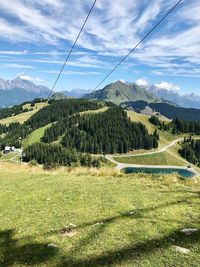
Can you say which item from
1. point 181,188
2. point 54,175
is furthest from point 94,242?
point 54,175

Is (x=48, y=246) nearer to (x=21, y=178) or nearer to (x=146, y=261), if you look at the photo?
(x=146, y=261)

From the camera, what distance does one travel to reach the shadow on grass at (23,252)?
9985mm

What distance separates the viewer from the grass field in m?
9.83

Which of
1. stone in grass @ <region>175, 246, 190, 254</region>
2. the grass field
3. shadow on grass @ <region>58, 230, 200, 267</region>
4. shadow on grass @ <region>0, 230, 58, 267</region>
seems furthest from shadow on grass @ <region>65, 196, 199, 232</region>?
stone in grass @ <region>175, 246, 190, 254</region>

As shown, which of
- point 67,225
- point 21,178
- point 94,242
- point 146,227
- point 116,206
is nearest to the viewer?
point 94,242

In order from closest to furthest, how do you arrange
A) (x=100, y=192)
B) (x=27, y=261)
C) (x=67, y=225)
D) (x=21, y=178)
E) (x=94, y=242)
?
(x=27, y=261)
(x=94, y=242)
(x=67, y=225)
(x=100, y=192)
(x=21, y=178)

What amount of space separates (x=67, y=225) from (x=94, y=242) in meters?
2.29

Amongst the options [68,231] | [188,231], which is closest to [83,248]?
[68,231]

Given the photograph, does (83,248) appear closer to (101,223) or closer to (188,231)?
(101,223)

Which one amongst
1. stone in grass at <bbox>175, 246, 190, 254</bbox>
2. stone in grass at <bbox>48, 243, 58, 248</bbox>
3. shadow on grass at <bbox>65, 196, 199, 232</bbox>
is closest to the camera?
stone in grass at <bbox>175, 246, 190, 254</bbox>

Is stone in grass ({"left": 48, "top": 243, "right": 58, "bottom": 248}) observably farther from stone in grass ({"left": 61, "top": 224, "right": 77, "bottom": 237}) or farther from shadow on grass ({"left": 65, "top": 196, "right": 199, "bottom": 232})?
shadow on grass ({"left": 65, "top": 196, "right": 199, "bottom": 232})

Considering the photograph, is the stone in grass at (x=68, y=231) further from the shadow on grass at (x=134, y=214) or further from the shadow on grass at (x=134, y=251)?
the shadow on grass at (x=134, y=251)

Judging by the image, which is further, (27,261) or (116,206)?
(116,206)

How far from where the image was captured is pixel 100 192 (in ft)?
59.2
